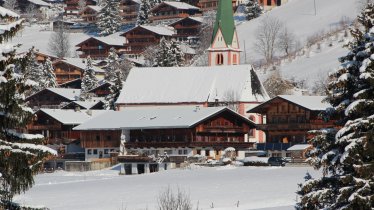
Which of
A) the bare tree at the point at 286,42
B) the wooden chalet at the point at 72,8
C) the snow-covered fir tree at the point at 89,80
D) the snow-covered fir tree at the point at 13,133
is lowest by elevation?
the snow-covered fir tree at the point at 13,133

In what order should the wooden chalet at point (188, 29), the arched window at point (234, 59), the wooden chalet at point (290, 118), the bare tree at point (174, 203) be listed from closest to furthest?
the bare tree at point (174, 203) < the wooden chalet at point (290, 118) < the arched window at point (234, 59) < the wooden chalet at point (188, 29)

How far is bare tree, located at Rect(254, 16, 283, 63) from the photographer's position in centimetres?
12494

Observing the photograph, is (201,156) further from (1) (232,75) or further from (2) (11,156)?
(2) (11,156)

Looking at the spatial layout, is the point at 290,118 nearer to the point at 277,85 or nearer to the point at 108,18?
the point at 277,85

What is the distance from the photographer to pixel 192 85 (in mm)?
98938

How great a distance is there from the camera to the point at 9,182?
1734 cm

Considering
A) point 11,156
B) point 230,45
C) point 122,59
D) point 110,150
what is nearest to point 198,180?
point 110,150

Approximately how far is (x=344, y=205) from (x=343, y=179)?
2.50 ft

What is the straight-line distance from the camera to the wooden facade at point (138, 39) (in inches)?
6102

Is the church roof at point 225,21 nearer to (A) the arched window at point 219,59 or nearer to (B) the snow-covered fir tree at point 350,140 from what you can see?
(A) the arched window at point 219,59

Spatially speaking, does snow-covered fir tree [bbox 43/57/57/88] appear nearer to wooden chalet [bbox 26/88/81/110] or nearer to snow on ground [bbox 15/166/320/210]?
wooden chalet [bbox 26/88/81/110]

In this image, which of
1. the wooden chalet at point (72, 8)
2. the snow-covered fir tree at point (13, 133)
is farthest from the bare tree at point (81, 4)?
A: the snow-covered fir tree at point (13, 133)

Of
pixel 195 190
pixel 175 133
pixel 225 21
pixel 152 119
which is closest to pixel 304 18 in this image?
pixel 225 21

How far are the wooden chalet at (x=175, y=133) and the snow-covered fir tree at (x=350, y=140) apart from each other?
52853mm
